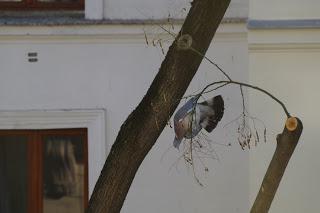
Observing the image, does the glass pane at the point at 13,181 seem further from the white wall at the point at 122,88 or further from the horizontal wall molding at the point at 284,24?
the horizontal wall molding at the point at 284,24

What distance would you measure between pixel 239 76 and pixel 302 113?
1.07 metres

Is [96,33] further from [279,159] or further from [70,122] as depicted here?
[279,159]

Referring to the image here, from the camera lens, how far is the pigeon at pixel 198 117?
5.59m

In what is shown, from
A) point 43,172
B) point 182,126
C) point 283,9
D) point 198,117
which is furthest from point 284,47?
point 43,172

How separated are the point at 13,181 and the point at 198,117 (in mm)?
2537

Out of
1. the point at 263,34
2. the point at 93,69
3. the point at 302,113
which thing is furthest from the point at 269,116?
the point at 93,69

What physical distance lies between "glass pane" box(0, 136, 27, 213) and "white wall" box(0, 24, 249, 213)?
1.84 ft

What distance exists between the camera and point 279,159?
13.6ft

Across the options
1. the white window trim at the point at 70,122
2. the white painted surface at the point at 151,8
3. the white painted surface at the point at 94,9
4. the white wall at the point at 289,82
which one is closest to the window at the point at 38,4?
the white painted surface at the point at 94,9

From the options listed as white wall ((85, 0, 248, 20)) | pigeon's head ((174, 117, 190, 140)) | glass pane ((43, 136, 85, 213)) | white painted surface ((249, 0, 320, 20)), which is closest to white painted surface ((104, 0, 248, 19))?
white wall ((85, 0, 248, 20))

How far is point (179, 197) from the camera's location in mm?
7270

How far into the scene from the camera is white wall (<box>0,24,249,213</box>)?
723 centimetres

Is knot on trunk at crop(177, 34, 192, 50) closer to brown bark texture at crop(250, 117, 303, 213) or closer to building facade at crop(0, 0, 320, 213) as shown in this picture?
brown bark texture at crop(250, 117, 303, 213)

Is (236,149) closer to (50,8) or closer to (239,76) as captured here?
(239,76)
